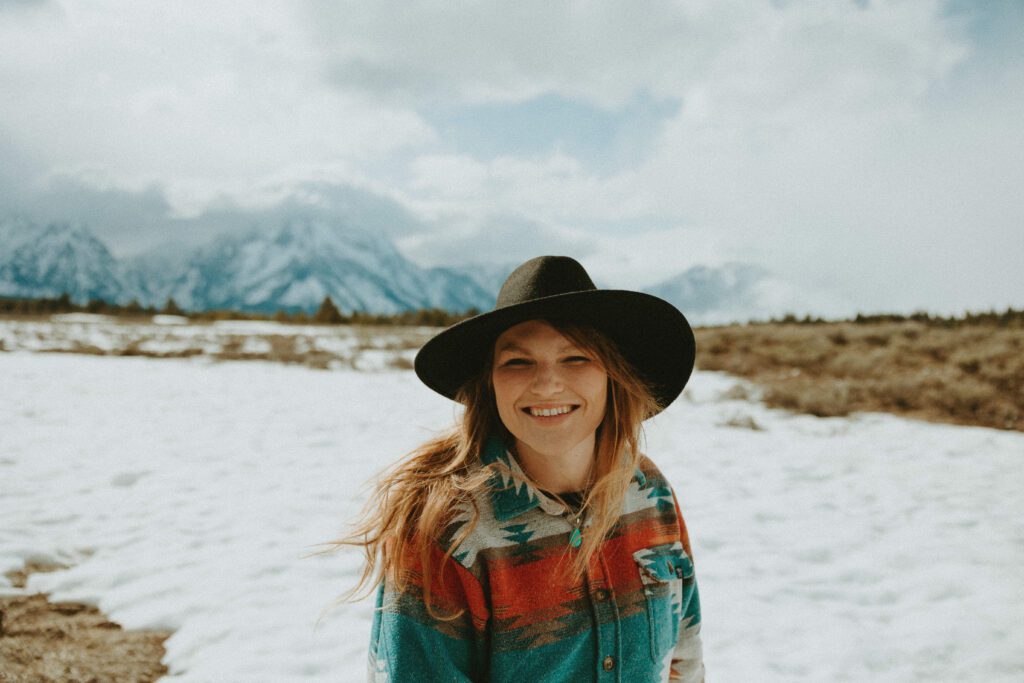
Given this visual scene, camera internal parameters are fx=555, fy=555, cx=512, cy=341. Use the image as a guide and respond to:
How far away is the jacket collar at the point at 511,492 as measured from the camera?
4.52 feet

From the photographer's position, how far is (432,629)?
1.19 m

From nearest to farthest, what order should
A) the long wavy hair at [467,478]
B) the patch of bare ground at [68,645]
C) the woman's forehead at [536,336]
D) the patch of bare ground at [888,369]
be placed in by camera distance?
the long wavy hair at [467,478] < the woman's forehead at [536,336] < the patch of bare ground at [68,645] < the patch of bare ground at [888,369]

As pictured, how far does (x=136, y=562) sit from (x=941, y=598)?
489 centimetres

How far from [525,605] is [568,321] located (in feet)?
2.37

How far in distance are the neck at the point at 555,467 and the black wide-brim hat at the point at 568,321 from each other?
0.30 metres

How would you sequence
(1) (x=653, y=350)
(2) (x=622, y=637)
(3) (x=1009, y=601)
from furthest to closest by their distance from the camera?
1. (3) (x=1009, y=601)
2. (1) (x=653, y=350)
3. (2) (x=622, y=637)

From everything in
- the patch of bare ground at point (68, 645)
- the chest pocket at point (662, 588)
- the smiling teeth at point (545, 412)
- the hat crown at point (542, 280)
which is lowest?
the patch of bare ground at point (68, 645)

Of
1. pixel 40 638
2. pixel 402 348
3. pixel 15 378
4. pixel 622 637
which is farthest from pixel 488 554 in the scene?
pixel 402 348

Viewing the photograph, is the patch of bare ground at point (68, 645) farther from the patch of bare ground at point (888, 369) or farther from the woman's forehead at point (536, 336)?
the patch of bare ground at point (888, 369)

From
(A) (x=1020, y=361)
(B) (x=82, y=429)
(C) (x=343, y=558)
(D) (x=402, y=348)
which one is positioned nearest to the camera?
(C) (x=343, y=558)

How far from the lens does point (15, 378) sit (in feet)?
33.1

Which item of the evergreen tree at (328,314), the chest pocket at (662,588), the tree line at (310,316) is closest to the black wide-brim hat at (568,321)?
the chest pocket at (662,588)

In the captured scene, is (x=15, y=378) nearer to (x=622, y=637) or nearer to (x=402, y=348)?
(x=402, y=348)

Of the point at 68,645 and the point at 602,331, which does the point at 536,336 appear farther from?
the point at 68,645
